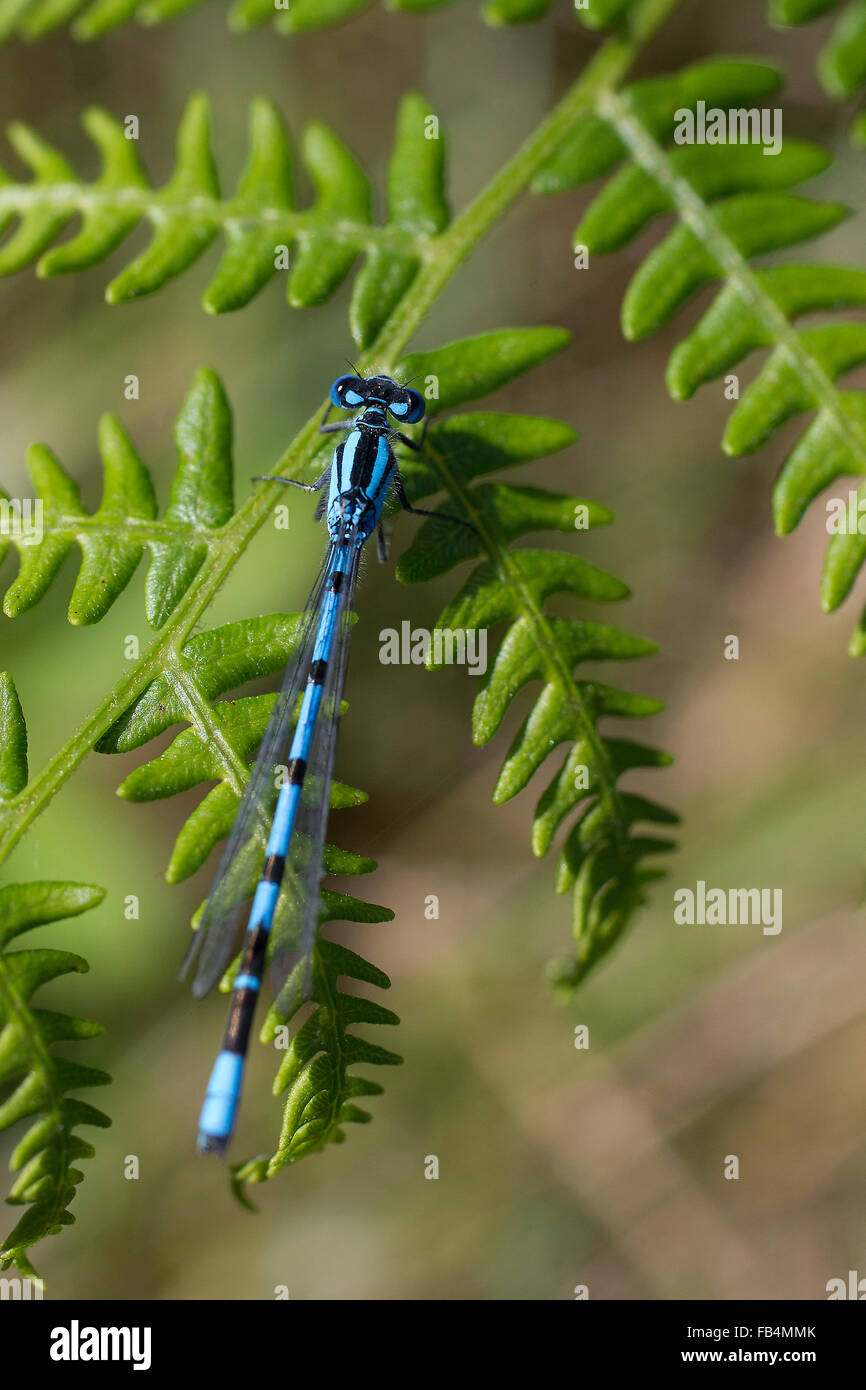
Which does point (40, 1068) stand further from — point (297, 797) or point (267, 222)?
point (267, 222)

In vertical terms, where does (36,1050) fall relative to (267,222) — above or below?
below

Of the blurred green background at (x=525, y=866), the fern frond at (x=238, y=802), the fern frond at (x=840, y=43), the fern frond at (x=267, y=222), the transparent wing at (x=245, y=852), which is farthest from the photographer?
the blurred green background at (x=525, y=866)

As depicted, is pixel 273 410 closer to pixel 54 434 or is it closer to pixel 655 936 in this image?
pixel 54 434

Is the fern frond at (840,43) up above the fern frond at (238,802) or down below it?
above

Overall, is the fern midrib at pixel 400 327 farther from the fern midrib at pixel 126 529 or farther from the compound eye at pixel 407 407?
the compound eye at pixel 407 407

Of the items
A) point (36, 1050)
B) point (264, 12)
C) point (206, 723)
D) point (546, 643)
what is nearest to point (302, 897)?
point (206, 723)

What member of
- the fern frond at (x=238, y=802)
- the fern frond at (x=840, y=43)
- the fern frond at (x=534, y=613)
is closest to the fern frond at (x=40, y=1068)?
the fern frond at (x=238, y=802)

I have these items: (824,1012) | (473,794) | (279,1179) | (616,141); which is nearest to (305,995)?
(616,141)
